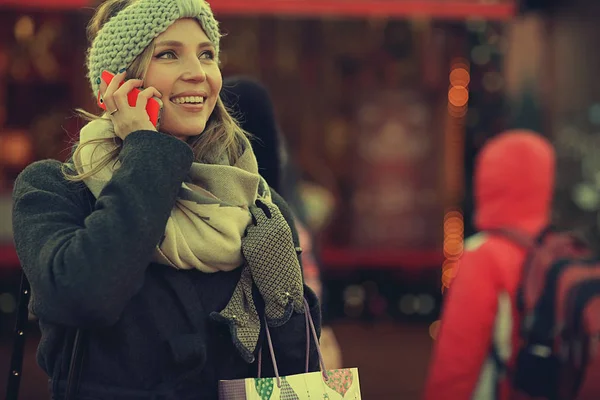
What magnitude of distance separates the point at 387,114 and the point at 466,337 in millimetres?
6192

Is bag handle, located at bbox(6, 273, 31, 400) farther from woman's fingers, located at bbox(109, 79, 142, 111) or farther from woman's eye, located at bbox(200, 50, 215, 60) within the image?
woman's eye, located at bbox(200, 50, 215, 60)

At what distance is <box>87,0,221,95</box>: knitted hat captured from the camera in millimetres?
2113

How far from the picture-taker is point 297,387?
2.03m

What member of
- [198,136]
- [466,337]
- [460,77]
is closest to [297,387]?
[198,136]

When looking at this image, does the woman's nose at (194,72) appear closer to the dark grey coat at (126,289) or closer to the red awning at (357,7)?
the dark grey coat at (126,289)

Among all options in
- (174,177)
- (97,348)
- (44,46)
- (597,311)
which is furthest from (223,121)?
(44,46)

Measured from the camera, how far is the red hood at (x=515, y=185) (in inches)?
153

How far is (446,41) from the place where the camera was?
9242 millimetres

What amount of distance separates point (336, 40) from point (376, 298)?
8.35ft

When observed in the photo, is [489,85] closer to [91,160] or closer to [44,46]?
[44,46]

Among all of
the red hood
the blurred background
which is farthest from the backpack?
the blurred background

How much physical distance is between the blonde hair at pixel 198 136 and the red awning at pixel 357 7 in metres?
5.49

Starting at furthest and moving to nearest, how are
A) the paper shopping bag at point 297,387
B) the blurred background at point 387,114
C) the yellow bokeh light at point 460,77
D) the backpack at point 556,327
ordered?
the yellow bokeh light at point 460,77, the blurred background at point 387,114, the backpack at point 556,327, the paper shopping bag at point 297,387

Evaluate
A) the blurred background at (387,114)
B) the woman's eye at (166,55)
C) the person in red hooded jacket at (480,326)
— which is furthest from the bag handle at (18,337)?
the blurred background at (387,114)
